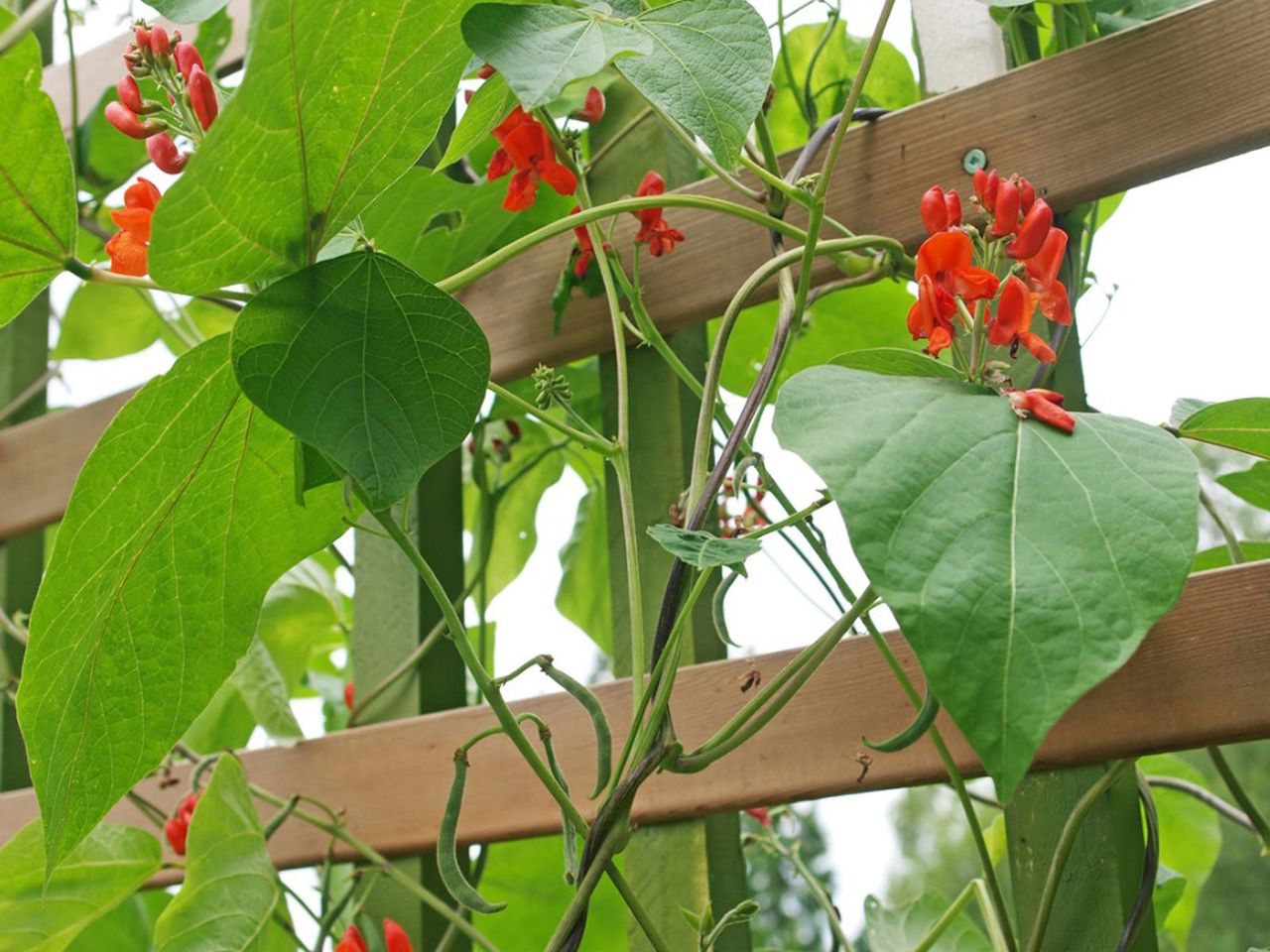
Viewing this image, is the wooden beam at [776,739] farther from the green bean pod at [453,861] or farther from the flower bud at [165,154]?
the flower bud at [165,154]

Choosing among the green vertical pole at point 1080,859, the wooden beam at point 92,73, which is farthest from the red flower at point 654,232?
the wooden beam at point 92,73

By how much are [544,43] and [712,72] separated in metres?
0.07

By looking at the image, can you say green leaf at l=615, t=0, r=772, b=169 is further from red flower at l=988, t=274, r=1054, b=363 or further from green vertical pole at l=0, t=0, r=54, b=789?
green vertical pole at l=0, t=0, r=54, b=789

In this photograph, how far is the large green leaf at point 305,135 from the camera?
1.67 ft

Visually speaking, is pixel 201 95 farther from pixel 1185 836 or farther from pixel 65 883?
pixel 1185 836

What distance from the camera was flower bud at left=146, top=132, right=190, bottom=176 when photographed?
671 millimetres

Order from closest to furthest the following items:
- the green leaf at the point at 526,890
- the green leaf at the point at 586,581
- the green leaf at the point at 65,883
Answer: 1. the green leaf at the point at 65,883
2. the green leaf at the point at 526,890
3. the green leaf at the point at 586,581

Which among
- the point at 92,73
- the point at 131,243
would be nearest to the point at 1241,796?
the point at 131,243

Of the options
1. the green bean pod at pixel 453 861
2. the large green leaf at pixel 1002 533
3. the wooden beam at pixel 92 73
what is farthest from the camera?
the wooden beam at pixel 92 73

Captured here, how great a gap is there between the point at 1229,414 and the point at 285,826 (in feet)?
2.60

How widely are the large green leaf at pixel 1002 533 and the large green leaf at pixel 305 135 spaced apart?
0.67 ft

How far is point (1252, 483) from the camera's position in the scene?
72 cm

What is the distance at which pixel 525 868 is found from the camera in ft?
3.43

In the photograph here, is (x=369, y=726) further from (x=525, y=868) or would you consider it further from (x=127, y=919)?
(x=127, y=919)
